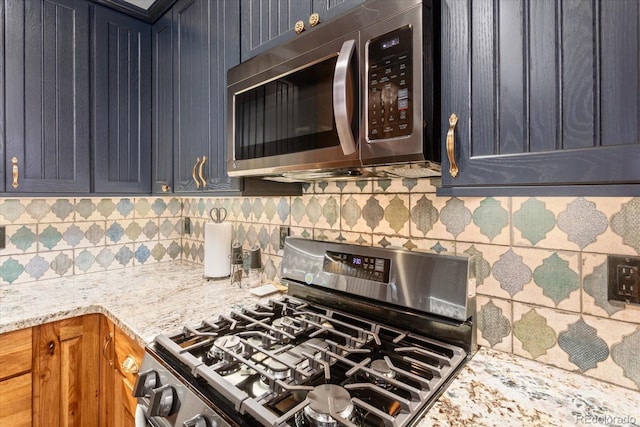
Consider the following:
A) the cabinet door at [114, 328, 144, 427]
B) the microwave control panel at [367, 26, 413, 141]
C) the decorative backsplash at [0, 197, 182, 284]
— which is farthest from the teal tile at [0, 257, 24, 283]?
the microwave control panel at [367, 26, 413, 141]

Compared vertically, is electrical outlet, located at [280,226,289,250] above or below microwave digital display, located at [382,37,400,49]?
below

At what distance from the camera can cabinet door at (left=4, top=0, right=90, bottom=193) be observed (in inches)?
55.7

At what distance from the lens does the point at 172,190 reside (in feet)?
5.65

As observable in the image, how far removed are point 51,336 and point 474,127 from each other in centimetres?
172

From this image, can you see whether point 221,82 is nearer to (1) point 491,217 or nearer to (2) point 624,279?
(1) point 491,217

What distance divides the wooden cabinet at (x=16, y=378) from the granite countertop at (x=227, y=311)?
0.06 metres

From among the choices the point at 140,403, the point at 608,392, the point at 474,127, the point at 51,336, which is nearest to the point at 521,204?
the point at 474,127

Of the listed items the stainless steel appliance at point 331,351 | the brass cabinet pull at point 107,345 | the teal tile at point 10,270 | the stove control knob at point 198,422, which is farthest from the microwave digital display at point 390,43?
the teal tile at point 10,270

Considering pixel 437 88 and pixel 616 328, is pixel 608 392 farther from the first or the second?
pixel 437 88

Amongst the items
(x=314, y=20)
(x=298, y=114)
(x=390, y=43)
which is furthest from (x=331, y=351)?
(x=314, y=20)

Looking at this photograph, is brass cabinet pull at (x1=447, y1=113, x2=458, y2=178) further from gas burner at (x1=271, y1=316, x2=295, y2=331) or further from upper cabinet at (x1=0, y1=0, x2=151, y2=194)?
upper cabinet at (x1=0, y1=0, x2=151, y2=194)

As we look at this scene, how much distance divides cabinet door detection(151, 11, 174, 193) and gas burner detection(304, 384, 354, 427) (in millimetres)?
1437

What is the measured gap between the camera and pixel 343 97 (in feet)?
2.72

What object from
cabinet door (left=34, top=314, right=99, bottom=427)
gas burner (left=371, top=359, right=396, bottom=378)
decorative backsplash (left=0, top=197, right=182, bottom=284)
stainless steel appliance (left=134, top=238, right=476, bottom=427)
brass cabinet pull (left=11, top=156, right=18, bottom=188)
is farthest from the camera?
decorative backsplash (left=0, top=197, right=182, bottom=284)
